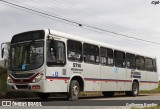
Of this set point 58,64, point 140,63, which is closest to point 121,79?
point 140,63

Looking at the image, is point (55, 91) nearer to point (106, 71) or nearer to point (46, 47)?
point (46, 47)

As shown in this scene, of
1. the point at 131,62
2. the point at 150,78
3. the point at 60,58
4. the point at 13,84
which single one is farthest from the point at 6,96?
the point at 150,78

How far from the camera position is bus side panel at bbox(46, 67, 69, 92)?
14688 mm

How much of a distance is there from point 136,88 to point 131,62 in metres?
1.88

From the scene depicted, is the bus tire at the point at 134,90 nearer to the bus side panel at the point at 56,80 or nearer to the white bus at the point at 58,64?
the white bus at the point at 58,64

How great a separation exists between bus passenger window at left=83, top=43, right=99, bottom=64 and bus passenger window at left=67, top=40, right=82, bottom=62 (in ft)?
1.48

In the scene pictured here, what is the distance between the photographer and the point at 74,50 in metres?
16.4

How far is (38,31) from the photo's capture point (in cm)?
1527

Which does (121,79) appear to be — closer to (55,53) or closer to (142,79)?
(142,79)

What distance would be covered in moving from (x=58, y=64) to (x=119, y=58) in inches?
265

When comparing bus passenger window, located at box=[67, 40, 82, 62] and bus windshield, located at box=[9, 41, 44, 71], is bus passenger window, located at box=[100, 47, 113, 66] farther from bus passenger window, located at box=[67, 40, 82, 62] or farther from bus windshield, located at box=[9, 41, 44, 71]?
bus windshield, located at box=[9, 41, 44, 71]

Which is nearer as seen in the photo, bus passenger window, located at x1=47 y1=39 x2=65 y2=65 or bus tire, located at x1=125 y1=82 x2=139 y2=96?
bus passenger window, located at x1=47 y1=39 x2=65 y2=65

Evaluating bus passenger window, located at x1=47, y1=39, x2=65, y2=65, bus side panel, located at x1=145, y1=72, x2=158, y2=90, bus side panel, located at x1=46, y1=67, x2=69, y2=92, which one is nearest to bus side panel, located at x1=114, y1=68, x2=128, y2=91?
bus side panel, located at x1=145, y1=72, x2=158, y2=90

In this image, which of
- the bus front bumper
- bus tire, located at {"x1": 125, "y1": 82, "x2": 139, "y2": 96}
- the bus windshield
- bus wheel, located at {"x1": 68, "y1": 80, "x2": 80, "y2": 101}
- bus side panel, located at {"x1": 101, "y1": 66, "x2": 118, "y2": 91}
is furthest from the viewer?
bus tire, located at {"x1": 125, "y1": 82, "x2": 139, "y2": 96}
